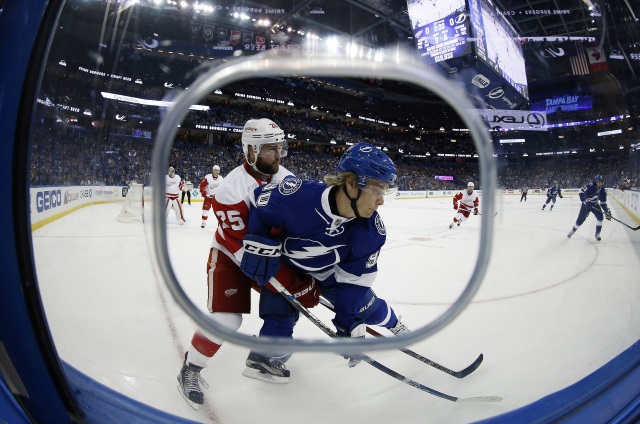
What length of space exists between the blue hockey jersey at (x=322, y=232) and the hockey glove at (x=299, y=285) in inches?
3.6

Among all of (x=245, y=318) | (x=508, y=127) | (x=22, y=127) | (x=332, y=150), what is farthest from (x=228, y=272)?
(x=508, y=127)

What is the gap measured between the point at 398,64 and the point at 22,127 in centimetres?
59

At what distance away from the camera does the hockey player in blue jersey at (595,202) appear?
1.53 m

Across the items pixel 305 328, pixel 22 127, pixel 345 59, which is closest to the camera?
pixel 345 59

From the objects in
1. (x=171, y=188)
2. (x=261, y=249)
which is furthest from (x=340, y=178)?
(x=171, y=188)

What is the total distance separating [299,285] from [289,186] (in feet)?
1.32

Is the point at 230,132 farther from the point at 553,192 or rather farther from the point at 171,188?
the point at 553,192

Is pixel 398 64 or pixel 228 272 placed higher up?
pixel 398 64

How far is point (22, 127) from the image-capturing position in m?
0.57

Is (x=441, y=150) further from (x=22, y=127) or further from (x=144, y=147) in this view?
(x=22, y=127)

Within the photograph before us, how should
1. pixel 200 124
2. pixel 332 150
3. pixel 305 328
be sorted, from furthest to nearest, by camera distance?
pixel 305 328 → pixel 332 150 → pixel 200 124

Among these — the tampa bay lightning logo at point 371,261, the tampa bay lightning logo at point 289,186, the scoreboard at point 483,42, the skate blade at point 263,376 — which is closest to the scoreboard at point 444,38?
the scoreboard at point 483,42

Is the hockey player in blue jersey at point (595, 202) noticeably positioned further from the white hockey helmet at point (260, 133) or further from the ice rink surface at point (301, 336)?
the white hockey helmet at point (260, 133)

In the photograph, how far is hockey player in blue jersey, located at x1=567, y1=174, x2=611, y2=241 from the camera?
1.53 metres
